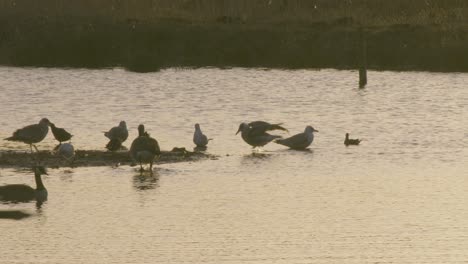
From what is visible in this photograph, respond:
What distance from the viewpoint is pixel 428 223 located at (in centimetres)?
1991

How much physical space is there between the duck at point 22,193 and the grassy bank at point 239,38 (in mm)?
28841

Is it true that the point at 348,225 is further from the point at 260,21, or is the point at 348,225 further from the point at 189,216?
the point at 260,21

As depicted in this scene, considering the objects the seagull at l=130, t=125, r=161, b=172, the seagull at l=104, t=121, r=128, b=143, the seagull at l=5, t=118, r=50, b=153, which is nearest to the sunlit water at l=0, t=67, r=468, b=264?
the seagull at l=130, t=125, r=161, b=172

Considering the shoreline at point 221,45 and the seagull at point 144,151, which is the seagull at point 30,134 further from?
the shoreline at point 221,45

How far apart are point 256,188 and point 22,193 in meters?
4.01

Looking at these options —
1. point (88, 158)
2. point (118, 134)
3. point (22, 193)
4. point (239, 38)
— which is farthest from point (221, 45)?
point (22, 193)

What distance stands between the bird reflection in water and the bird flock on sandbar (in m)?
0.22

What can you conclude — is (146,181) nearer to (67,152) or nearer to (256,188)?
(256,188)

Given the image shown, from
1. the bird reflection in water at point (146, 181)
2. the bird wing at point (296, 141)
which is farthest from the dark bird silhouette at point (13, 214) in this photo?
the bird wing at point (296, 141)

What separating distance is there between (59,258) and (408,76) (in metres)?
31.3

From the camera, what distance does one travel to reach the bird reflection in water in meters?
23.1

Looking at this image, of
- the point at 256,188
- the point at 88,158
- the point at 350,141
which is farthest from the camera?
the point at 350,141

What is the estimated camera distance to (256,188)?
2331 cm

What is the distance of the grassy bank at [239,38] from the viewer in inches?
2004
